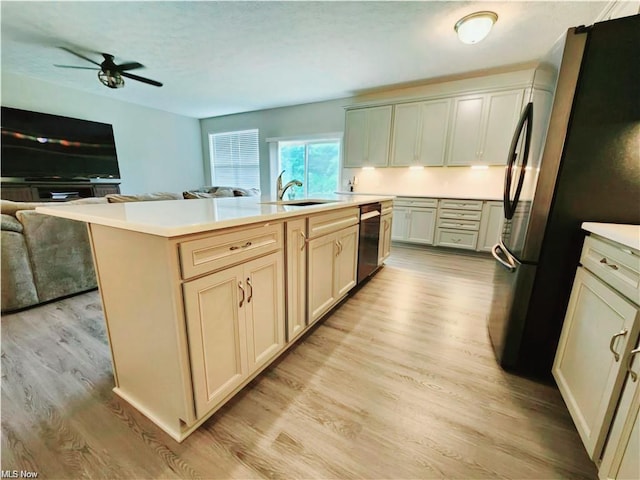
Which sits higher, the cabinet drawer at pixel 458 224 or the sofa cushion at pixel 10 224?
the sofa cushion at pixel 10 224

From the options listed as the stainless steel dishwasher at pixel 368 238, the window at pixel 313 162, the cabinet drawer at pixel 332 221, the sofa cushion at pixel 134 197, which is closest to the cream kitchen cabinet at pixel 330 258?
the cabinet drawer at pixel 332 221

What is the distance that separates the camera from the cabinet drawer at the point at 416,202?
3.98 metres

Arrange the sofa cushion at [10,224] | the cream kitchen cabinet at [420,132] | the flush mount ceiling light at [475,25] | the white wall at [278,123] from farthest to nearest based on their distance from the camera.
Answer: the white wall at [278,123]
the cream kitchen cabinet at [420,132]
the flush mount ceiling light at [475,25]
the sofa cushion at [10,224]

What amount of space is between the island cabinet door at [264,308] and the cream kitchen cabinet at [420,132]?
363 cm

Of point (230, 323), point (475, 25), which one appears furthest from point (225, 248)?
point (475, 25)

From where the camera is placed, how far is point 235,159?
6516 mm

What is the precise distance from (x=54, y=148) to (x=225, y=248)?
554 centimetres

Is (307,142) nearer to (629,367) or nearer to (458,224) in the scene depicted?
(458,224)

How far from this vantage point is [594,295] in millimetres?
1081

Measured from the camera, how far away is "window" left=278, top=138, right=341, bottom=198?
5.37 m

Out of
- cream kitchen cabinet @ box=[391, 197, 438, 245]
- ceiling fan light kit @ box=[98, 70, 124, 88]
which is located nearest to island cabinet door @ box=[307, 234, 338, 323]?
cream kitchen cabinet @ box=[391, 197, 438, 245]

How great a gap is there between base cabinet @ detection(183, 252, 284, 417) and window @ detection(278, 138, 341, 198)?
4029 millimetres

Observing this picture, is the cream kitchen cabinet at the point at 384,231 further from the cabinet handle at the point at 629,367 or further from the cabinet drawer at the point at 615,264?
the cabinet handle at the point at 629,367

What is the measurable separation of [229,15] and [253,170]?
3980mm
